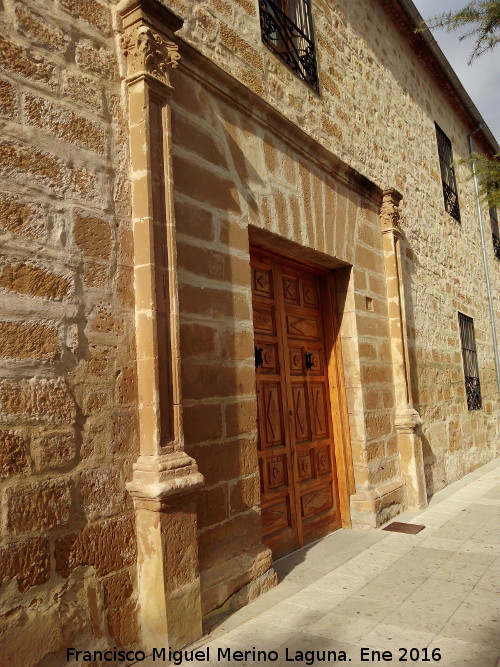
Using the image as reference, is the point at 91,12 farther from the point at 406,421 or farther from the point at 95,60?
the point at 406,421

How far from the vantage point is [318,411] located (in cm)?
438

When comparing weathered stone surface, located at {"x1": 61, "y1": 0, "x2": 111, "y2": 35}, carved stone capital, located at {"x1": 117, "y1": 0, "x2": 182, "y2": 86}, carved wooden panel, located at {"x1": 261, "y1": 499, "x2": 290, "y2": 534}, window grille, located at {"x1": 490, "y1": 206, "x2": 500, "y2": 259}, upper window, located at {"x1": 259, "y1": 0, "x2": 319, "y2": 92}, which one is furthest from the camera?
window grille, located at {"x1": 490, "y1": 206, "x2": 500, "y2": 259}

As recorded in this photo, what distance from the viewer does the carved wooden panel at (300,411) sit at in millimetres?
4066

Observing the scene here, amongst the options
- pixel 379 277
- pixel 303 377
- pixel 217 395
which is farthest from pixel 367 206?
pixel 217 395

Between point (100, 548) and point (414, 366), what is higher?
point (414, 366)

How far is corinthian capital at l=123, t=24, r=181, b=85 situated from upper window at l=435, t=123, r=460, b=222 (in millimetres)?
5928

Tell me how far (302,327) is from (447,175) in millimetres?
5032

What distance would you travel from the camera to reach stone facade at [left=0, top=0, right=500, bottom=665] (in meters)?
2.03

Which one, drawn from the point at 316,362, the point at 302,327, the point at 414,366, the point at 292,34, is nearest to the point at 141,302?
the point at 302,327


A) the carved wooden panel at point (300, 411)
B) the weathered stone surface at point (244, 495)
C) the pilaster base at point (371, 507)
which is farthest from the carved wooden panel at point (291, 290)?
the pilaster base at point (371, 507)

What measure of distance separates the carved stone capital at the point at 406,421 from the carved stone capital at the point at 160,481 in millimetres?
3015

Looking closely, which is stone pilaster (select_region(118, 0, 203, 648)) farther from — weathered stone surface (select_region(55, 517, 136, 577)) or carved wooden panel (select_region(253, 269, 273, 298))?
carved wooden panel (select_region(253, 269, 273, 298))

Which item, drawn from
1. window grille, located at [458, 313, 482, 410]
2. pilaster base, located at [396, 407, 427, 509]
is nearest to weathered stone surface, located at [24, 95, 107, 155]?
pilaster base, located at [396, 407, 427, 509]

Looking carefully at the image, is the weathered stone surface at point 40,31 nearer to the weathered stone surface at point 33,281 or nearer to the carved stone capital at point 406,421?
the weathered stone surface at point 33,281
